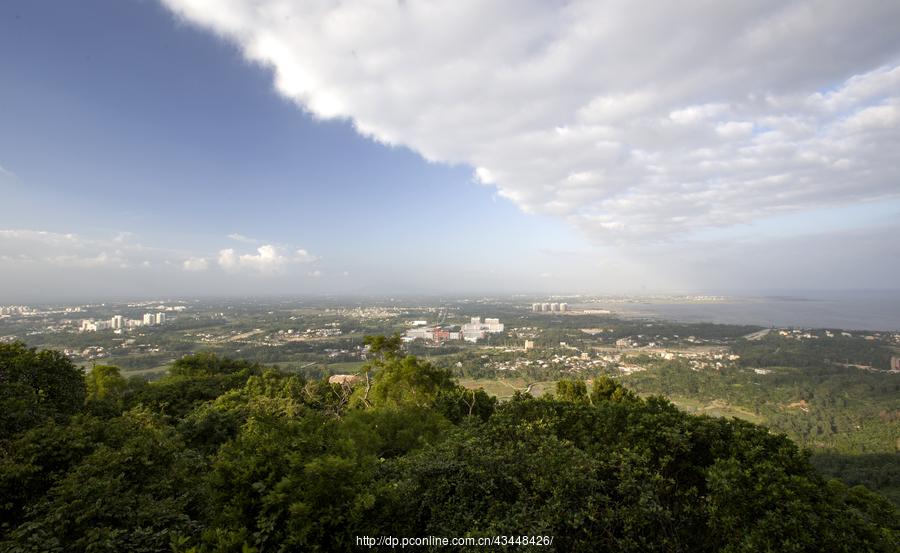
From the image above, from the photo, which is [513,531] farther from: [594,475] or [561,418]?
[561,418]

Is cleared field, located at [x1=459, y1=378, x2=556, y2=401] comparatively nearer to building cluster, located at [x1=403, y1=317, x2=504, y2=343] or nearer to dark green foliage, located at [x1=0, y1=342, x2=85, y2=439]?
building cluster, located at [x1=403, y1=317, x2=504, y2=343]

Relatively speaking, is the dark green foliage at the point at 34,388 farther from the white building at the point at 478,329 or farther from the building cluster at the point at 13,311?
the building cluster at the point at 13,311

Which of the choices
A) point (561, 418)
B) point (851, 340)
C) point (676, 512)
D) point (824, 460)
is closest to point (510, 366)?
point (824, 460)

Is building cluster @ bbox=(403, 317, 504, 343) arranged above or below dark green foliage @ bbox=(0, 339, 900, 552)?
below

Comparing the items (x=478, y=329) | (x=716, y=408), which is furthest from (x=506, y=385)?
(x=478, y=329)

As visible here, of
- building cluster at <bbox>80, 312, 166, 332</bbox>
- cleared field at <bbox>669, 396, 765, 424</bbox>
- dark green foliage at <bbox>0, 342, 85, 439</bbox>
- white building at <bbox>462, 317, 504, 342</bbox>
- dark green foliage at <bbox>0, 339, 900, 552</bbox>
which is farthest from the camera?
white building at <bbox>462, 317, 504, 342</bbox>

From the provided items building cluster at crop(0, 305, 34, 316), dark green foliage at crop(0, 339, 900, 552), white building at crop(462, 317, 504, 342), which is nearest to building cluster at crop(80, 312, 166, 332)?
building cluster at crop(0, 305, 34, 316)
